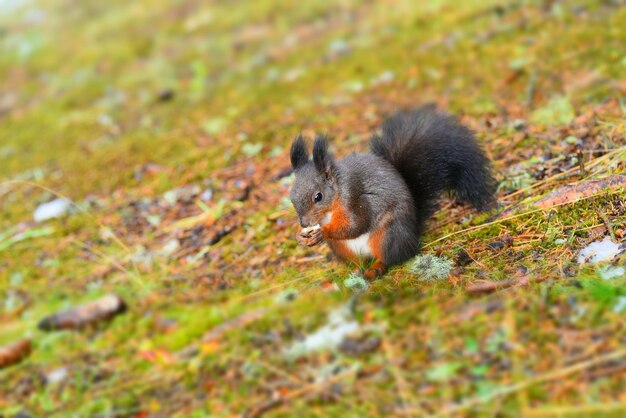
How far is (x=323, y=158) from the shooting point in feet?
8.66

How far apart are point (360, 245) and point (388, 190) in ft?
0.89

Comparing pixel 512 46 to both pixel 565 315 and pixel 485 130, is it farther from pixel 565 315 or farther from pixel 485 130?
pixel 565 315

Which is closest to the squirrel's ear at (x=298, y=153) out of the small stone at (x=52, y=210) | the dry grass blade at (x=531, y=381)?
the dry grass blade at (x=531, y=381)

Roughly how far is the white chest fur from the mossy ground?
0.32 feet

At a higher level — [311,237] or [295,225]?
[311,237]

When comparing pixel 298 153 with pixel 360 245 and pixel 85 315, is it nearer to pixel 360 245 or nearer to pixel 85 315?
pixel 360 245

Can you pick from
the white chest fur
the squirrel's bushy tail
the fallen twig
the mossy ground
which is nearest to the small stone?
the mossy ground

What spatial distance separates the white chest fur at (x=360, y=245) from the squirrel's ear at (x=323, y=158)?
0.30 metres

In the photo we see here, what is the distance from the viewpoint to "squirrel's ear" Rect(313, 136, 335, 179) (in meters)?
2.62

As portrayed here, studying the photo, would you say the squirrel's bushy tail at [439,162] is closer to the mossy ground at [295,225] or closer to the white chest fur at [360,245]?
the mossy ground at [295,225]

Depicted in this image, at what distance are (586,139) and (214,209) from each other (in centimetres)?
204

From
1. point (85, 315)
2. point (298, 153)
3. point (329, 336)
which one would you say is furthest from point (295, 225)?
point (85, 315)

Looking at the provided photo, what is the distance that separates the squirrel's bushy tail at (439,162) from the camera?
8.60ft

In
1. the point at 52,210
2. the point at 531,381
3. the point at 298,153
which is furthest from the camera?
the point at 52,210
